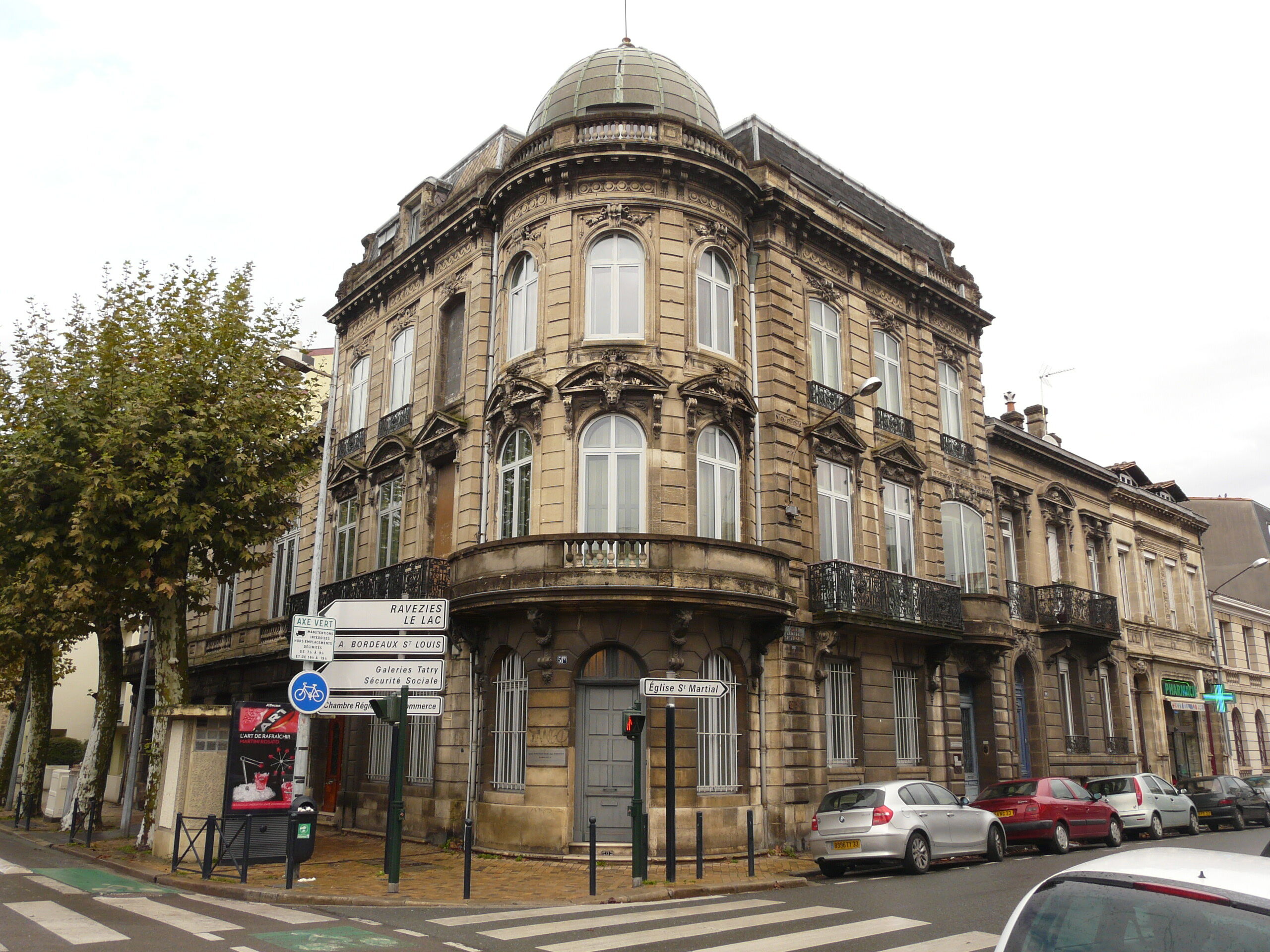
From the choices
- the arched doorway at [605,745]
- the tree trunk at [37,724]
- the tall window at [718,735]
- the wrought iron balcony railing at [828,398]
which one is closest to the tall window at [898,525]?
the wrought iron balcony railing at [828,398]

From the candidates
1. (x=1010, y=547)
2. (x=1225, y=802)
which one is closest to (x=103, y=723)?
(x=1010, y=547)

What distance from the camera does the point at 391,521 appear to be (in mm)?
23609

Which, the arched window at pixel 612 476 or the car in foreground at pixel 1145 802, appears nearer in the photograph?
the arched window at pixel 612 476

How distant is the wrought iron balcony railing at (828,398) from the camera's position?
70.6ft

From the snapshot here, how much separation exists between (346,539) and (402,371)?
15.0 ft

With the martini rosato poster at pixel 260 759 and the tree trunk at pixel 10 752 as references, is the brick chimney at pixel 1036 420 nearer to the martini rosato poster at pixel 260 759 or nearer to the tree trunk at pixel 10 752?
the martini rosato poster at pixel 260 759

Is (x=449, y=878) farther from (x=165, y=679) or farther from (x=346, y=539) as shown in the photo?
(x=346, y=539)

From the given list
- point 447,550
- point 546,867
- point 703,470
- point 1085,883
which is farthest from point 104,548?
point 1085,883

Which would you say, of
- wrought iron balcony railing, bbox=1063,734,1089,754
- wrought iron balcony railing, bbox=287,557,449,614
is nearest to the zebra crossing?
wrought iron balcony railing, bbox=287,557,449,614

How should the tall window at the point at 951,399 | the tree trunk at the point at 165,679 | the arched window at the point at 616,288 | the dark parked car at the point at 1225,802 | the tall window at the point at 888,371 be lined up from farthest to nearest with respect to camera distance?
the tall window at the point at 951,399
the dark parked car at the point at 1225,802
the tall window at the point at 888,371
the arched window at the point at 616,288
the tree trunk at the point at 165,679

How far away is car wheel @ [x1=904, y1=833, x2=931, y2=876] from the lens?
14.8 meters

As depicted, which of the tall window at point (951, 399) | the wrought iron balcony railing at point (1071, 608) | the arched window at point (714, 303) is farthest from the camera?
the wrought iron balcony railing at point (1071, 608)

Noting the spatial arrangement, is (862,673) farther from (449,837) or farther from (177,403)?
(177,403)

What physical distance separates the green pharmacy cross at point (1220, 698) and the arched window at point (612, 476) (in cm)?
2692
